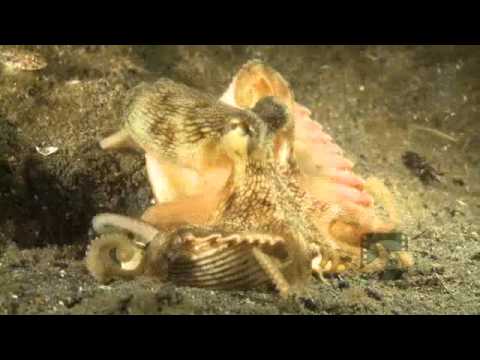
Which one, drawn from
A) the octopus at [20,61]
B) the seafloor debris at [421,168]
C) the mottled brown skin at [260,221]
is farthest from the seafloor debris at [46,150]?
the seafloor debris at [421,168]

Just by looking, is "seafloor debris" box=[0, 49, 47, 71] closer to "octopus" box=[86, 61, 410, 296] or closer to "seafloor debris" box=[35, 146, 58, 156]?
"seafloor debris" box=[35, 146, 58, 156]

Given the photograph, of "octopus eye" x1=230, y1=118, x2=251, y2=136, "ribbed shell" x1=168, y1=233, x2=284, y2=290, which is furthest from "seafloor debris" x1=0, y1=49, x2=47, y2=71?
"ribbed shell" x1=168, y1=233, x2=284, y2=290

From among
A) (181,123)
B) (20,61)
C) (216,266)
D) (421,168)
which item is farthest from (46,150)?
(421,168)

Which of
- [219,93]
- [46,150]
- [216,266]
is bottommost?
[216,266]

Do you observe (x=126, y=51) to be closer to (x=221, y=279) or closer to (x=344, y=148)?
(x=344, y=148)

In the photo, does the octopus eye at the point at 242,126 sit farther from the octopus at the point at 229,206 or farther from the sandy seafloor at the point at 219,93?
the sandy seafloor at the point at 219,93

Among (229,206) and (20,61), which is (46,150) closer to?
(20,61)
